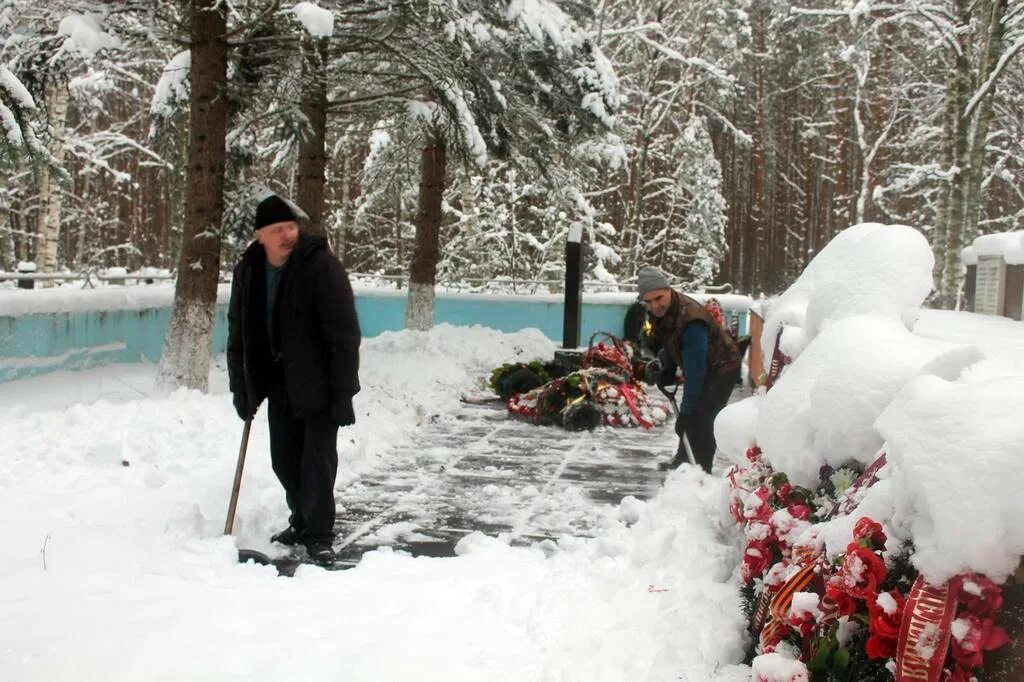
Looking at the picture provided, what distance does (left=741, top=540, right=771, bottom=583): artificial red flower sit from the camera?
3404 millimetres

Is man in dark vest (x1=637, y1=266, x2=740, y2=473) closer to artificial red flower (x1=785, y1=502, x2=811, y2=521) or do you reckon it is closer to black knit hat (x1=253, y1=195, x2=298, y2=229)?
black knit hat (x1=253, y1=195, x2=298, y2=229)

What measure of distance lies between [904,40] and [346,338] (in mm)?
27145

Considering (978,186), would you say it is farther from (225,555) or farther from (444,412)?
(225,555)

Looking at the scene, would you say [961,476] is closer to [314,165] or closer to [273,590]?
[273,590]

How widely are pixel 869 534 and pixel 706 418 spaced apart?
4.70 meters

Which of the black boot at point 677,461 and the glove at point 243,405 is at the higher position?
the glove at point 243,405

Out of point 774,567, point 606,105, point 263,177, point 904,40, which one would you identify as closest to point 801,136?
point 904,40

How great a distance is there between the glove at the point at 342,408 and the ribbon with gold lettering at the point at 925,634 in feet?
10.4

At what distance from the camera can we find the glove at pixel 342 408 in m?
4.93

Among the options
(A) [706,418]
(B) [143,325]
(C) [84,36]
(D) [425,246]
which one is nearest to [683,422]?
(A) [706,418]

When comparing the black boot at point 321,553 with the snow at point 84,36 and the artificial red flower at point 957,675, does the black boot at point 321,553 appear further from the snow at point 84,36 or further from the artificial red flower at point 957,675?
the snow at point 84,36

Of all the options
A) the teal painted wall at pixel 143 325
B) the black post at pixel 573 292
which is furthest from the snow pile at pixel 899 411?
the black post at pixel 573 292

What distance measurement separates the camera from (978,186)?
17281 millimetres

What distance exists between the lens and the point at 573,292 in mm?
13805
